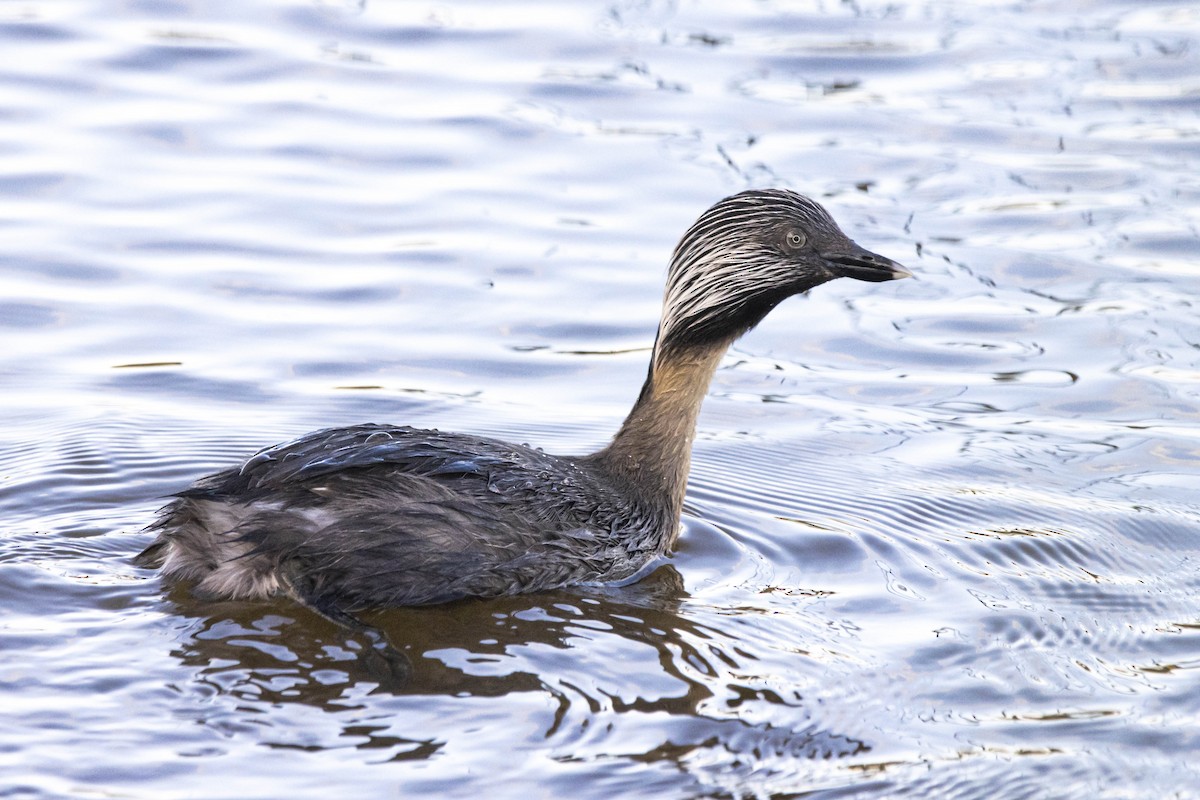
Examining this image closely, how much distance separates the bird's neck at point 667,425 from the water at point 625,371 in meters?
0.38

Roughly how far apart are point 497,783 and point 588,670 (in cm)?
98

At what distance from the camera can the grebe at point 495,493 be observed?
7.28 meters

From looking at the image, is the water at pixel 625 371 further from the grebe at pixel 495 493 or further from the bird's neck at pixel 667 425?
the bird's neck at pixel 667 425

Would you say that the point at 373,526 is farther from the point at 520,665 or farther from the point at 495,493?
the point at 520,665

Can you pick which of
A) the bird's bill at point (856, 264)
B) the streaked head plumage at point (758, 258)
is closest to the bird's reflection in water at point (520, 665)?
the streaked head plumage at point (758, 258)

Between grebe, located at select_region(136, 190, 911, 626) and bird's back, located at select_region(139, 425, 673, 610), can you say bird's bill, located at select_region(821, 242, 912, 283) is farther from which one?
bird's back, located at select_region(139, 425, 673, 610)

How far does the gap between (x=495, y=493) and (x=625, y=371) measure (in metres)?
3.03

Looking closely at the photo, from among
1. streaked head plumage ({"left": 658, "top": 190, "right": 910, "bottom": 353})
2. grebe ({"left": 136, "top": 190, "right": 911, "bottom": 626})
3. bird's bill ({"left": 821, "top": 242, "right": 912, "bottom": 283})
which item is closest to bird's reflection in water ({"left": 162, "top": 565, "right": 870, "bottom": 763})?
grebe ({"left": 136, "top": 190, "right": 911, "bottom": 626})

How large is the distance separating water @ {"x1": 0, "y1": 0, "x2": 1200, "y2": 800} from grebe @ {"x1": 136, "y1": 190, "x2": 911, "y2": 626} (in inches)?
7.0

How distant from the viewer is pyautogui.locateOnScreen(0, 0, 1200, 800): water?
21.5 ft

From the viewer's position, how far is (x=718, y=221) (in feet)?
27.2

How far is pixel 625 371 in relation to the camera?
10.5 meters

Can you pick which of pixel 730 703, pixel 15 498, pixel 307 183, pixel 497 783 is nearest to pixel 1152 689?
pixel 730 703

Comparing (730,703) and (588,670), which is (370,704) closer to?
(588,670)
